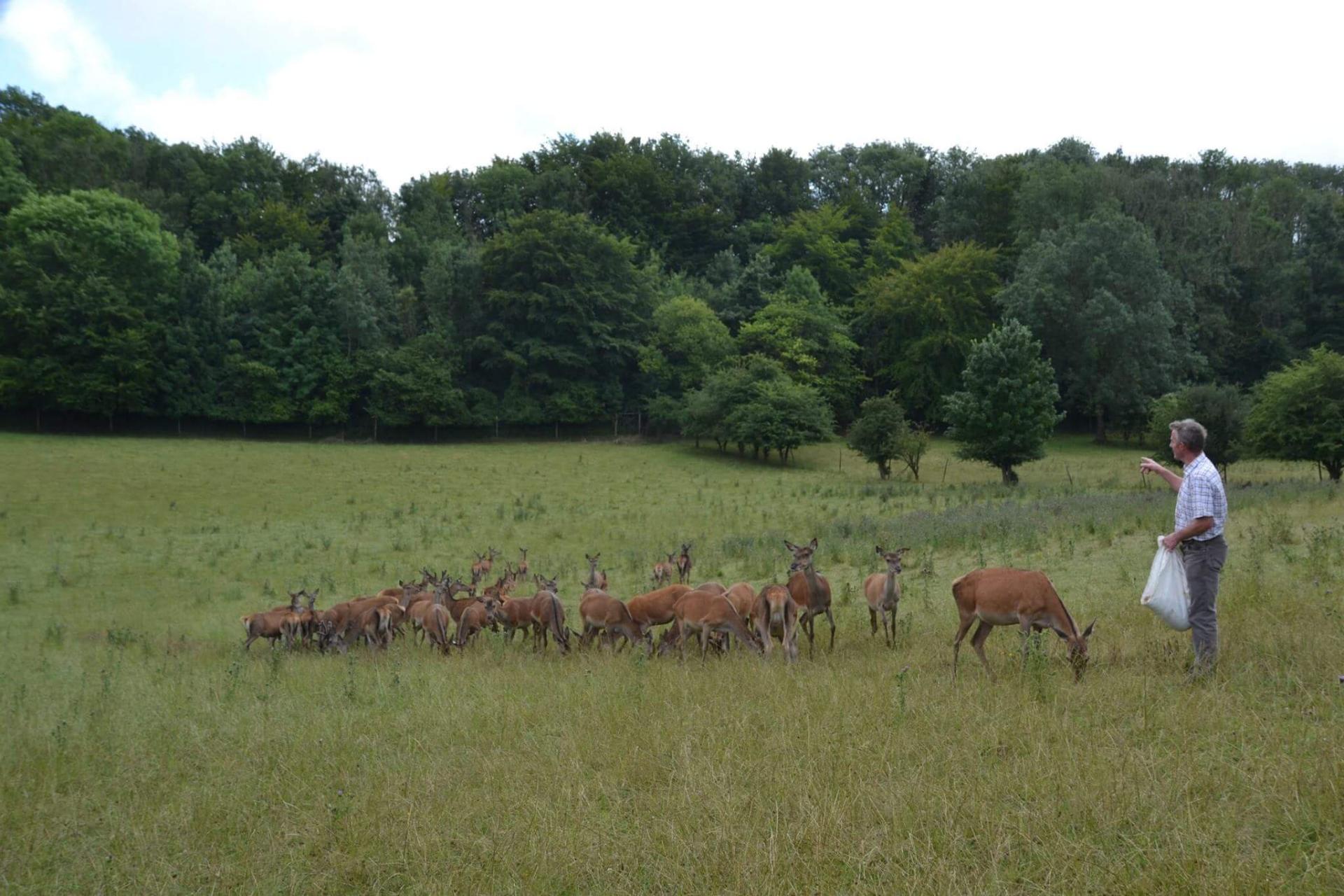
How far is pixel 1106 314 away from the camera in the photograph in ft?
187

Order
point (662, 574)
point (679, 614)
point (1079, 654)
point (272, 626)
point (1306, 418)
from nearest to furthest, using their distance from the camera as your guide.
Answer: point (1079, 654) < point (679, 614) < point (272, 626) < point (662, 574) < point (1306, 418)

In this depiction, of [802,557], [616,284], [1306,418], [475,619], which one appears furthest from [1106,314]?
[475,619]

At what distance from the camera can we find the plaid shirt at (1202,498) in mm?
7586

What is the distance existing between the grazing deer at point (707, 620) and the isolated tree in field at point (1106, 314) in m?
51.1

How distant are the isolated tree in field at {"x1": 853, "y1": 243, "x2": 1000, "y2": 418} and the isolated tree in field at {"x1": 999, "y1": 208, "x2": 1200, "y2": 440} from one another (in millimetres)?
3808

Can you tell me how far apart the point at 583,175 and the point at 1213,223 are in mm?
47229

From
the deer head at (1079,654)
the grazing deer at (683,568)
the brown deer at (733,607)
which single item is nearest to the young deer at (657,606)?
the brown deer at (733,607)

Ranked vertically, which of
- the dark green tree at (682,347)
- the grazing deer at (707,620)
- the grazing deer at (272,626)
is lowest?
the grazing deer at (272,626)

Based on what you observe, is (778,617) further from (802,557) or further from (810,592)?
(802,557)

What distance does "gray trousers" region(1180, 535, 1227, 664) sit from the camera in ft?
25.4

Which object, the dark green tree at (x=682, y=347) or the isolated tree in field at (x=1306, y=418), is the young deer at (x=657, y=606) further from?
the dark green tree at (x=682, y=347)

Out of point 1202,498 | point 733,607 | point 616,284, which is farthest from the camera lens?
point 616,284

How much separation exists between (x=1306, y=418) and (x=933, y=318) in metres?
31.7

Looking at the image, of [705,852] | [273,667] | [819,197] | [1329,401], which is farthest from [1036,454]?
[819,197]
